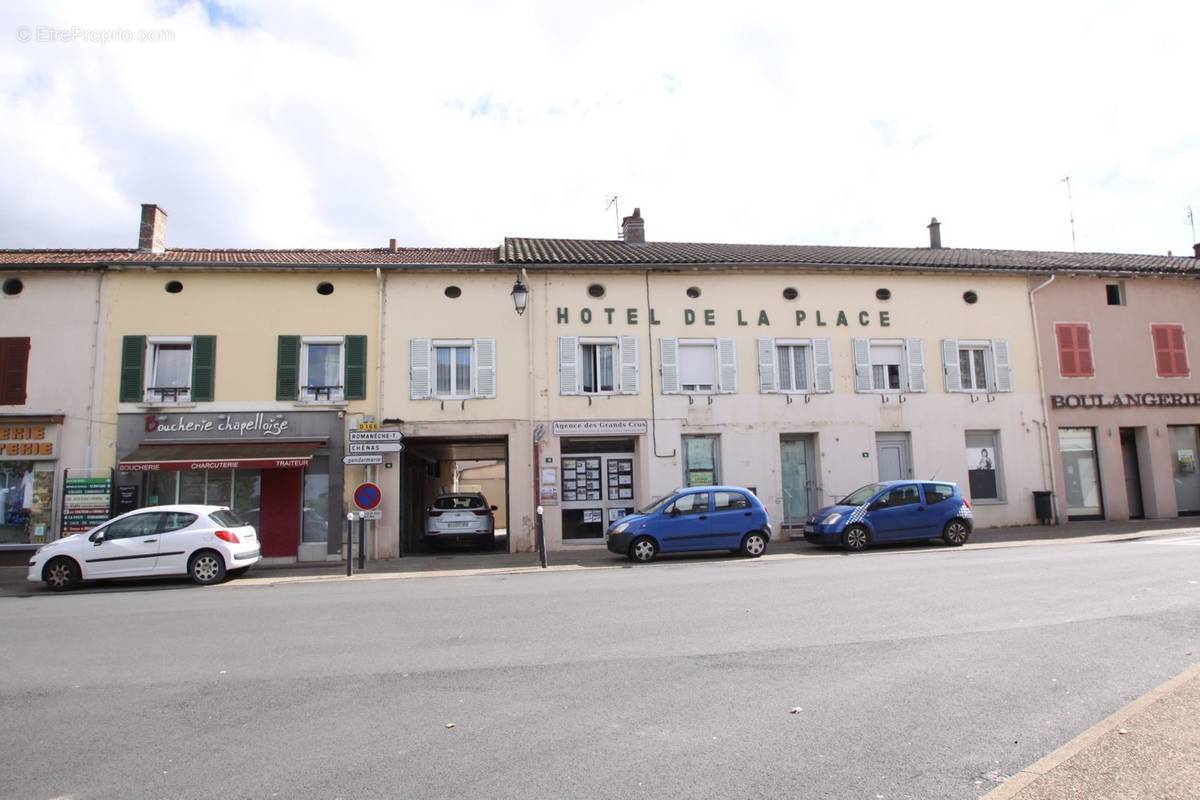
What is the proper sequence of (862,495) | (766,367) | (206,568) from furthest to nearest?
(766,367), (862,495), (206,568)

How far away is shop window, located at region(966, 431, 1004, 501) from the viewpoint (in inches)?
798

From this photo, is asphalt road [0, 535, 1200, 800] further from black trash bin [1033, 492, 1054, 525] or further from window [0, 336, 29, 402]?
black trash bin [1033, 492, 1054, 525]

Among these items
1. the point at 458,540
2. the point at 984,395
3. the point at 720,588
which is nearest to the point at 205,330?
the point at 458,540

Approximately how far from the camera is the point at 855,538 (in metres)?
16.0

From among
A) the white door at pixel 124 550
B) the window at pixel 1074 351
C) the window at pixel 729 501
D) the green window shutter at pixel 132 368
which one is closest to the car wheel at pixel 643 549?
the window at pixel 729 501

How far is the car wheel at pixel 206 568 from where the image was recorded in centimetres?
1317

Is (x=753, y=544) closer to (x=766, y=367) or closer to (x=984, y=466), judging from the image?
(x=766, y=367)

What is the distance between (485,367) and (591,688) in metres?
13.5

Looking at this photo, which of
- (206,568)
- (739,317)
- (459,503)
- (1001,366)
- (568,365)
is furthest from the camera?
(1001,366)

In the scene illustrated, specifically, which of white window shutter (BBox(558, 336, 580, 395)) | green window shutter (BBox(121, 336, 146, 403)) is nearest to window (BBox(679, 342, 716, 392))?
white window shutter (BBox(558, 336, 580, 395))

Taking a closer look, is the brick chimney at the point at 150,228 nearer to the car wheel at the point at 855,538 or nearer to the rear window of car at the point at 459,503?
the rear window of car at the point at 459,503

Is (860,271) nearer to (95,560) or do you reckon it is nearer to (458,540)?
(458,540)

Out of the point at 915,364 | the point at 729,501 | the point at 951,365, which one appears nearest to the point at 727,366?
the point at 729,501

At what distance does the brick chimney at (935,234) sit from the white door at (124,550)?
23486mm
